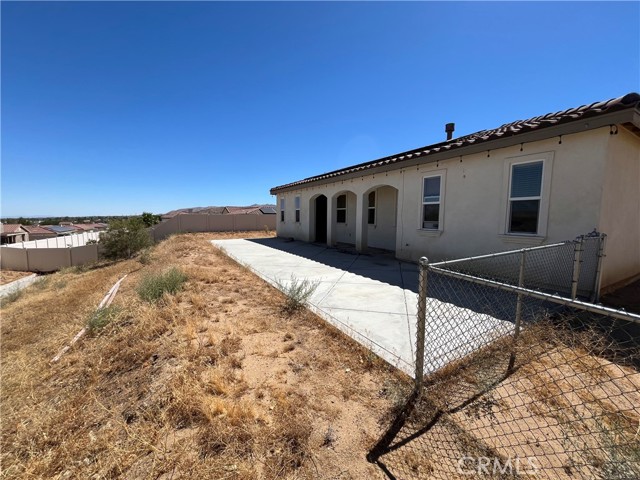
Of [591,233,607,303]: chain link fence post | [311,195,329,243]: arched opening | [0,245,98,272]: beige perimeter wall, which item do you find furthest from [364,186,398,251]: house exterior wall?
[0,245,98,272]: beige perimeter wall

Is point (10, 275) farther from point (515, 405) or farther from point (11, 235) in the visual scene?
point (11, 235)

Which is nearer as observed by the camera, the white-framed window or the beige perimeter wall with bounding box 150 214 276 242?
the white-framed window

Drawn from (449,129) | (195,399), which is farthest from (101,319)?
(449,129)

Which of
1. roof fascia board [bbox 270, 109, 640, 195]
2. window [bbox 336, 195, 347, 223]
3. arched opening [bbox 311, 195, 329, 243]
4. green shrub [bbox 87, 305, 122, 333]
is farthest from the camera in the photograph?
arched opening [bbox 311, 195, 329, 243]

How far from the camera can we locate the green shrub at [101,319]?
14.5ft

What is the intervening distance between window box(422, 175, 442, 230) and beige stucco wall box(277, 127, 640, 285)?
15 centimetres

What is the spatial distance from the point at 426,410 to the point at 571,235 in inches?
186

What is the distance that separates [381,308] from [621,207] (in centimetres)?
501

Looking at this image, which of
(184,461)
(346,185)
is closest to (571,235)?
(184,461)

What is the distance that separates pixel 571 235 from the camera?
498 centimetres

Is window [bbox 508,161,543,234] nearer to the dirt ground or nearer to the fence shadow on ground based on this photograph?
the fence shadow on ground

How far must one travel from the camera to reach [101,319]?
4.50m

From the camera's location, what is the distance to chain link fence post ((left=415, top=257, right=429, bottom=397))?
2238 millimetres

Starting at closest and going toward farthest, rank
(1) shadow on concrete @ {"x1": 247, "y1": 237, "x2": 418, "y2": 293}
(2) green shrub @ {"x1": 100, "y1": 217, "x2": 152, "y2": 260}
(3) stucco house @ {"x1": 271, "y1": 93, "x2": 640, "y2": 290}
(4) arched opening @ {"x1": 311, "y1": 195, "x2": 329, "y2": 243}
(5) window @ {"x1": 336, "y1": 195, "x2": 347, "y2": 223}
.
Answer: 1. (3) stucco house @ {"x1": 271, "y1": 93, "x2": 640, "y2": 290}
2. (1) shadow on concrete @ {"x1": 247, "y1": 237, "x2": 418, "y2": 293}
3. (5) window @ {"x1": 336, "y1": 195, "x2": 347, "y2": 223}
4. (4) arched opening @ {"x1": 311, "y1": 195, "x2": 329, "y2": 243}
5. (2) green shrub @ {"x1": 100, "y1": 217, "x2": 152, "y2": 260}
